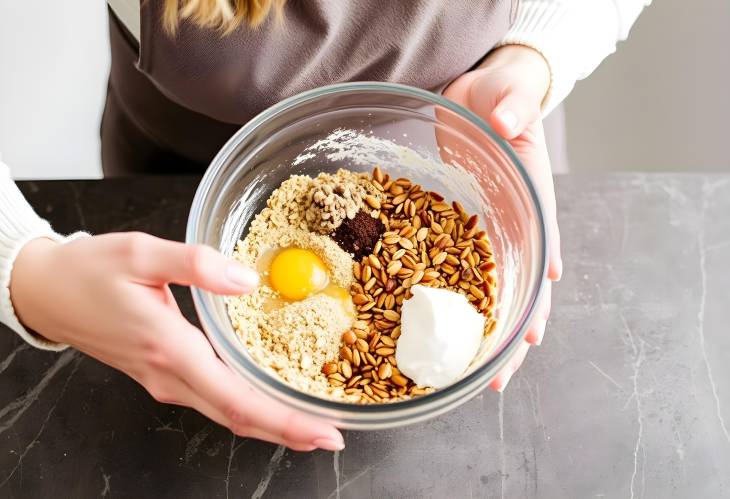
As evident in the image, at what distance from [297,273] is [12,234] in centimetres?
36

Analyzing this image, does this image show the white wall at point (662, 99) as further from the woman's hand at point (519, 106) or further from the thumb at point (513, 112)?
the thumb at point (513, 112)

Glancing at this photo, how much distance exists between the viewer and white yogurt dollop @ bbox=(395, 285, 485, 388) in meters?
0.82

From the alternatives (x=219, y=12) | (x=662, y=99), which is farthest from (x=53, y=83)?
(x=662, y=99)

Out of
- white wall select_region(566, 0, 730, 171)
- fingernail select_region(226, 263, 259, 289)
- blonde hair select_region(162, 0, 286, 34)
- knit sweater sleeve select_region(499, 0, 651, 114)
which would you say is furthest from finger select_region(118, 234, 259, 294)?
white wall select_region(566, 0, 730, 171)

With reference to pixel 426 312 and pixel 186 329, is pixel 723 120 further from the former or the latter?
pixel 186 329

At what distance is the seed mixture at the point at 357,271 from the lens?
33.1 inches

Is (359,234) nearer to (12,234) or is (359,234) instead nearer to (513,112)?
(513,112)

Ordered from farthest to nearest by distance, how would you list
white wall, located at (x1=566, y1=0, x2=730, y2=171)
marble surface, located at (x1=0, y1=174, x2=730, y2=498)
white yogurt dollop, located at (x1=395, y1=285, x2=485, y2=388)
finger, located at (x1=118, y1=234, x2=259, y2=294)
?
white wall, located at (x1=566, y1=0, x2=730, y2=171) < marble surface, located at (x1=0, y1=174, x2=730, y2=498) < white yogurt dollop, located at (x1=395, y1=285, x2=485, y2=388) < finger, located at (x1=118, y1=234, x2=259, y2=294)

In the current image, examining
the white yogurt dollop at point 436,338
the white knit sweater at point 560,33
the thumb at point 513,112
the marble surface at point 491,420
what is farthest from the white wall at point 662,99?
the white yogurt dollop at point 436,338

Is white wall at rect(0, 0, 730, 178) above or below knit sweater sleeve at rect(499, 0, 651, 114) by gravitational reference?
below

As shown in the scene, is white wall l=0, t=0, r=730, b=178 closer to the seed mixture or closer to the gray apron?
the gray apron

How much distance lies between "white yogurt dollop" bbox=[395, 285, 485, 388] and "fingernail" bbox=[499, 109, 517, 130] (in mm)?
219

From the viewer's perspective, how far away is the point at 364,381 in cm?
84

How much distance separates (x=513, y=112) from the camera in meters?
0.86
